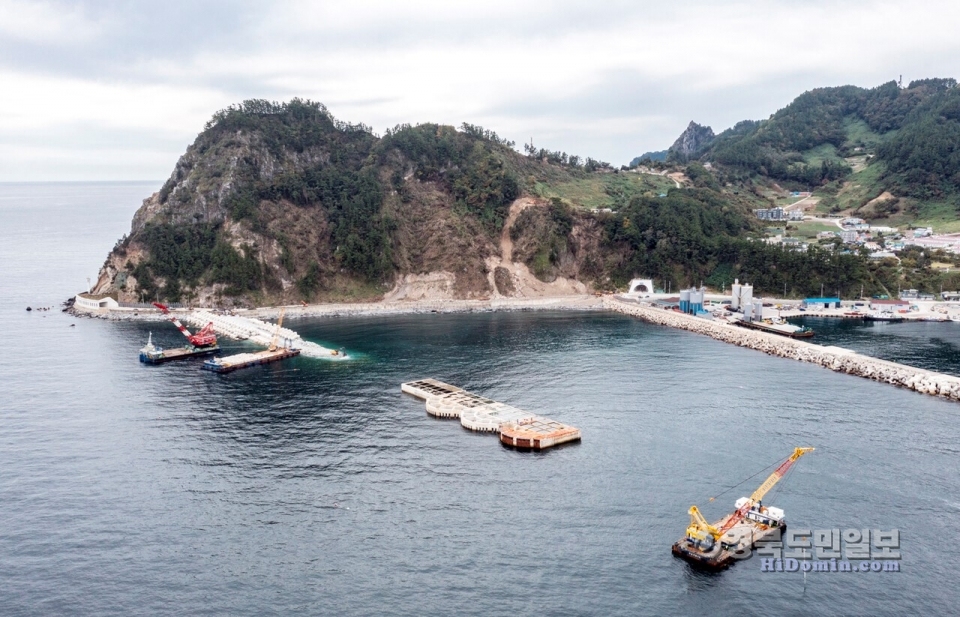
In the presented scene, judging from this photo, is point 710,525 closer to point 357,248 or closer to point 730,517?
point 730,517

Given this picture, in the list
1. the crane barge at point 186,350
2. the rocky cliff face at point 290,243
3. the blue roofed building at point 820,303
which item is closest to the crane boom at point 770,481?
the crane barge at point 186,350

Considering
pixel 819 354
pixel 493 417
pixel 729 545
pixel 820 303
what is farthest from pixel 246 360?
pixel 820 303

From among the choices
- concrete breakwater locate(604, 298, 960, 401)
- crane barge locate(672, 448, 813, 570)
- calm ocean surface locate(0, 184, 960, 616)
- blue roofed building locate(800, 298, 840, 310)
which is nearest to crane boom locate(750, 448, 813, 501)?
crane barge locate(672, 448, 813, 570)

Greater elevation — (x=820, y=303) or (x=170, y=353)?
(x=820, y=303)

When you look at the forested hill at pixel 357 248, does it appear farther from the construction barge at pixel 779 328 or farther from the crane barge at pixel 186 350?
the crane barge at pixel 186 350

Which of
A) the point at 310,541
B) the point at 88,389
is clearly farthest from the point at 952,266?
the point at 88,389

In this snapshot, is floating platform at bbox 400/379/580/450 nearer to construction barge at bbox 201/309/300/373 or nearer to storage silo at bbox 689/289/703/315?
construction barge at bbox 201/309/300/373

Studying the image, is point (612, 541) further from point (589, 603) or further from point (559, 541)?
point (589, 603)
